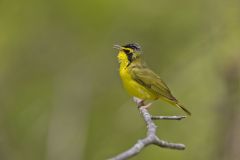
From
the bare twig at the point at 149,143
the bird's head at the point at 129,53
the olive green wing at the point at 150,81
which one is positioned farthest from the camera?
the bird's head at the point at 129,53

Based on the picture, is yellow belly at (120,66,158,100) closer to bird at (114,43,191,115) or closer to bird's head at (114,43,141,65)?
bird at (114,43,191,115)

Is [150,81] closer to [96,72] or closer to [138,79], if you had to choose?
[138,79]

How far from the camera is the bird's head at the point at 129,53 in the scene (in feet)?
26.3

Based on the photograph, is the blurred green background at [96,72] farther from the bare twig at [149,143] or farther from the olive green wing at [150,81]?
the bare twig at [149,143]

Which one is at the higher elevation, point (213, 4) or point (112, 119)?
point (213, 4)

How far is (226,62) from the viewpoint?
1023 cm

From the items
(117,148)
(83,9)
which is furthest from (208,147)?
(83,9)

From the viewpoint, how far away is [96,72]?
14.7 metres

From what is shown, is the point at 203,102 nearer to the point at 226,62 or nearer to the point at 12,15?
the point at 226,62

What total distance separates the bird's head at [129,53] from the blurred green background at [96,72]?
11.9ft

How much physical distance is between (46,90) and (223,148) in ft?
18.6

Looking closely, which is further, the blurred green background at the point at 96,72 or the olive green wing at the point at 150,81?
the blurred green background at the point at 96,72

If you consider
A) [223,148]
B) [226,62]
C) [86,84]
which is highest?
[86,84]

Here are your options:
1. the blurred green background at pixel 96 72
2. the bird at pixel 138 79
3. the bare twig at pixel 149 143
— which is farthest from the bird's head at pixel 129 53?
the blurred green background at pixel 96 72
